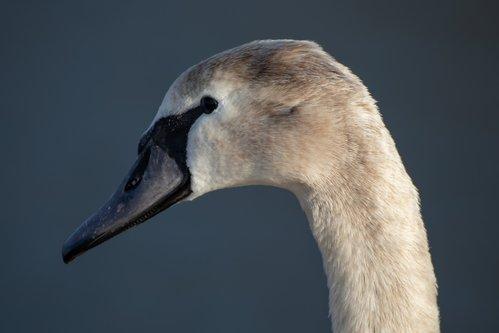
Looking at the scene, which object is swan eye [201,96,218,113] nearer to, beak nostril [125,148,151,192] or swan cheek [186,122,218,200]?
swan cheek [186,122,218,200]

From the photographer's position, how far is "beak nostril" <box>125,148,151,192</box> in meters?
1.34

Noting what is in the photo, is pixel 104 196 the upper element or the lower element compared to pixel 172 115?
lower

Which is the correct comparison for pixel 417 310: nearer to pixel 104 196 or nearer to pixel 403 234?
pixel 403 234

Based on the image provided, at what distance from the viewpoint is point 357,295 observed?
126 centimetres

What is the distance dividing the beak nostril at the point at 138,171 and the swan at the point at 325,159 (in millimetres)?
53

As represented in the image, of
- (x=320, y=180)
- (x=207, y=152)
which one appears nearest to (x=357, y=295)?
(x=320, y=180)

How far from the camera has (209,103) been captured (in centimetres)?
126

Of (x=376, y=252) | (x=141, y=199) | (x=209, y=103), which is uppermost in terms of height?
(x=209, y=103)

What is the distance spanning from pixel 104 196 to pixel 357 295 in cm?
157

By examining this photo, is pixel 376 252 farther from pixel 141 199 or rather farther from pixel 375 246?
pixel 141 199

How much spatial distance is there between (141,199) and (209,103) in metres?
0.20

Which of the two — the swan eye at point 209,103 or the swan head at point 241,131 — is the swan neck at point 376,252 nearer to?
the swan head at point 241,131

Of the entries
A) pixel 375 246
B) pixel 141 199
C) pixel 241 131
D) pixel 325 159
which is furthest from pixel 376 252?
pixel 141 199

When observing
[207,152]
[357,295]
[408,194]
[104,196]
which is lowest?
[104,196]
